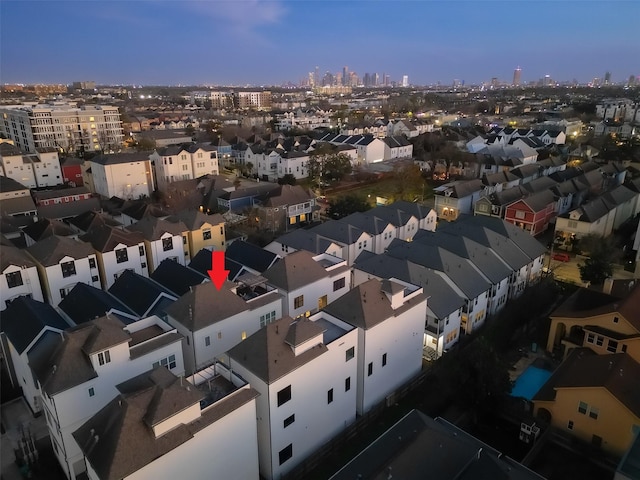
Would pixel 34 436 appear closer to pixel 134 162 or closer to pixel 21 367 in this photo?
pixel 21 367

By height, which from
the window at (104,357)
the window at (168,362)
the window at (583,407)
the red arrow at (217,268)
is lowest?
the window at (583,407)

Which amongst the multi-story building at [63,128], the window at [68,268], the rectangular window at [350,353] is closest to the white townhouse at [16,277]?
the window at [68,268]

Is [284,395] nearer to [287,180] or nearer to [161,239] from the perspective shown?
[161,239]

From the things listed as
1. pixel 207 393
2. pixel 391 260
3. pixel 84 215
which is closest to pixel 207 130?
pixel 84 215

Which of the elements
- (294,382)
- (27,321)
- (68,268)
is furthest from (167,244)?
(294,382)

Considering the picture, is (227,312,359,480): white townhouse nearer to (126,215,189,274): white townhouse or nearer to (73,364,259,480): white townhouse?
(73,364,259,480): white townhouse

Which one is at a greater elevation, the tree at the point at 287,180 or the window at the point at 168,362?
the tree at the point at 287,180

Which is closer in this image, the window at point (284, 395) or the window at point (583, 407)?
the window at point (284, 395)

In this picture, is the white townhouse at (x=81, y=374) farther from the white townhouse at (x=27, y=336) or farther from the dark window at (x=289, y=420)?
the dark window at (x=289, y=420)
